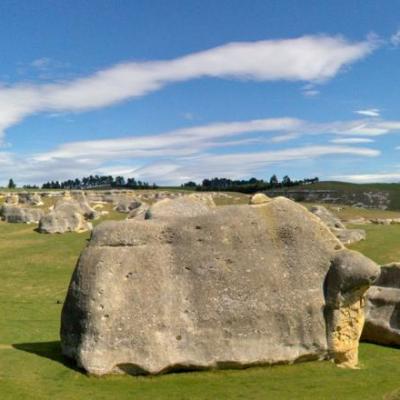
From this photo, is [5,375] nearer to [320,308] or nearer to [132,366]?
[132,366]

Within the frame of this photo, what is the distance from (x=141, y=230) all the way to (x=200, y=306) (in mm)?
3171

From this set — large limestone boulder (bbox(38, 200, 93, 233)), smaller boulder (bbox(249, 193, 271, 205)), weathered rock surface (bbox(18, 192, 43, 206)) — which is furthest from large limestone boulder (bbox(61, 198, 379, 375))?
weathered rock surface (bbox(18, 192, 43, 206))

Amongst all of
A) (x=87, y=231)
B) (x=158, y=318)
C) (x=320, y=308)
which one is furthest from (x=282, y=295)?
(x=87, y=231)

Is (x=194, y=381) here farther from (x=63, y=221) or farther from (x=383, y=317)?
(x=63, y=221)

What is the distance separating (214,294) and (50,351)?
601cm

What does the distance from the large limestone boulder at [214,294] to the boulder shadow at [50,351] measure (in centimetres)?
28

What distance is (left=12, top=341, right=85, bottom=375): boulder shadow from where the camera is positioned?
19375mm

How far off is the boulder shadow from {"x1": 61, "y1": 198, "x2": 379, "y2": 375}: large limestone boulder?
278 millimetres

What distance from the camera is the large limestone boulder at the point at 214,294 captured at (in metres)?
18.9

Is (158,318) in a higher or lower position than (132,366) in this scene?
higher

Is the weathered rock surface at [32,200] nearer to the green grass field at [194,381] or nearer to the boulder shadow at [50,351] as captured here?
the green grass field at [194,381]

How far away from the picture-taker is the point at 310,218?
69.8 feet

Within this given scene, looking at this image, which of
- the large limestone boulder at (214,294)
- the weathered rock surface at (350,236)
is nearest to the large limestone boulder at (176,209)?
the large limestone boulder at (214,294)

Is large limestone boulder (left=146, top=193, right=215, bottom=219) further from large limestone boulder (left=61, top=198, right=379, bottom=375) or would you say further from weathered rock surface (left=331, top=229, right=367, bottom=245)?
weathered rock surface (left=331, top=229, right=367, bottom=245)
